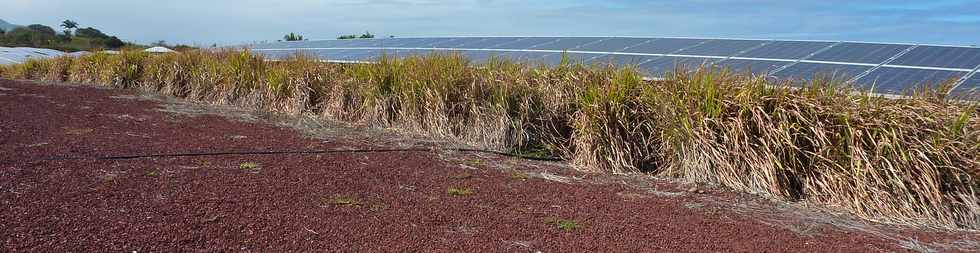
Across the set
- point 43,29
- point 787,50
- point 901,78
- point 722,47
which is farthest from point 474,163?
point 43,29

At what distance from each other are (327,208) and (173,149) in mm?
2550

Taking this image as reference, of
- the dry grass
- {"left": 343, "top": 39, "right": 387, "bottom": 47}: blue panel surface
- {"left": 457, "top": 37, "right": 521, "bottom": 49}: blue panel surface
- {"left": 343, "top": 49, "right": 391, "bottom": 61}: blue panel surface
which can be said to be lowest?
the dry grass

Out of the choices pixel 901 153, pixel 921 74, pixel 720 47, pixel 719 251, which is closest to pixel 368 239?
pixel 719 251

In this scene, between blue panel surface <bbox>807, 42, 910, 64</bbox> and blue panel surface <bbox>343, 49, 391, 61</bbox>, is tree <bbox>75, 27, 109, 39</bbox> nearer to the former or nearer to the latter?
blue panel surface <bbox>343, 49, 391, 61</bbox>

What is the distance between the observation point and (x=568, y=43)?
1342cm

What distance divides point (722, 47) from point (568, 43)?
2922 millimetres

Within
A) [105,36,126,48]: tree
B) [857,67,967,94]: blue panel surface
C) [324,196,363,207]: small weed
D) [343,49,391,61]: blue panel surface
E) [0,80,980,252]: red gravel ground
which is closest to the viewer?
[0,80,980,252]: red gravel ground

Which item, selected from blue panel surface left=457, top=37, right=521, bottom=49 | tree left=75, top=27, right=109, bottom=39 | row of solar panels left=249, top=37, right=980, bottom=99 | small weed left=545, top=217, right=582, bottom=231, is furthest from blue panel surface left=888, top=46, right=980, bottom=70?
tree left=75, top=27, right=109, bottom=39

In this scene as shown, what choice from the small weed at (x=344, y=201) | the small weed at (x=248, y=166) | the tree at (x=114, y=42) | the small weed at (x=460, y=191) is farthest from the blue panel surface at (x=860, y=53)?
the tree at (x=114, y=42)

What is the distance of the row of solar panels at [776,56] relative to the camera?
803 cm

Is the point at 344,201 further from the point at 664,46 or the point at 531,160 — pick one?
the point at 664,46

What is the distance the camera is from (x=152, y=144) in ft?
22.0

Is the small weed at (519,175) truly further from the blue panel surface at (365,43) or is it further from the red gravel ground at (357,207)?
the blue panel surface at (365,43)

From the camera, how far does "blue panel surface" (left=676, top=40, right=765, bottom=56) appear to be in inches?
424
